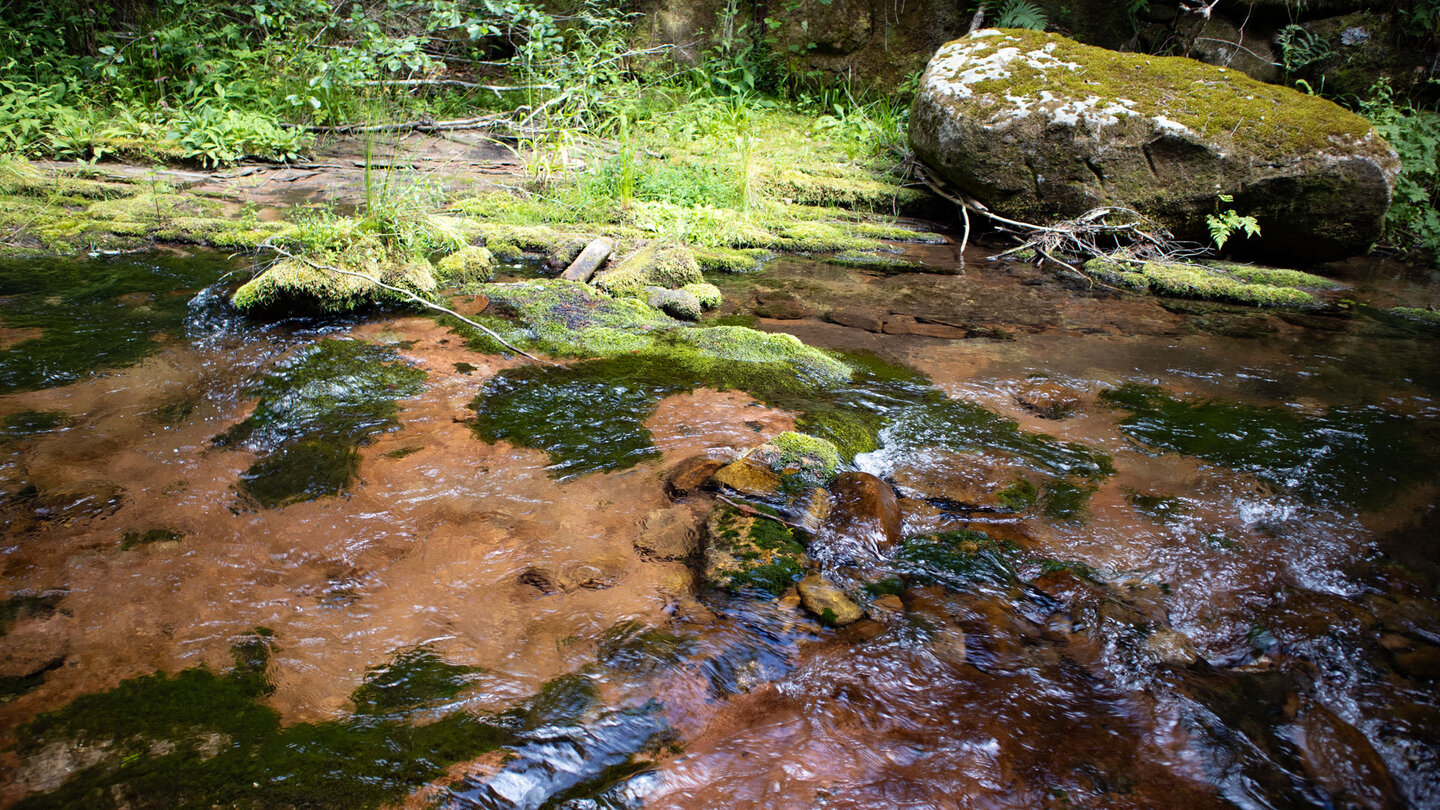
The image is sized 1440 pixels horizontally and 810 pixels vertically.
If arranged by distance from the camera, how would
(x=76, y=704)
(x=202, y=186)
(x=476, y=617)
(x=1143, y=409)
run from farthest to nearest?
1. (x=202, y=186)
2. (x=1143, y=409)
3. (x=476, y=617)
4. (x=76, y=704)

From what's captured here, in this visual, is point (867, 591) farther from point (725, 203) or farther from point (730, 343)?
point (725, 203)

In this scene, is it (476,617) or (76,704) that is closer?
(76,704)

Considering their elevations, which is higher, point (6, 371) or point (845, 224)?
point (845, 224)

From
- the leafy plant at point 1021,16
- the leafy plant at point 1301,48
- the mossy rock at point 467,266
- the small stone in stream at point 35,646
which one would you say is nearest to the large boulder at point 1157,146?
the leafy plant at point 1021,16

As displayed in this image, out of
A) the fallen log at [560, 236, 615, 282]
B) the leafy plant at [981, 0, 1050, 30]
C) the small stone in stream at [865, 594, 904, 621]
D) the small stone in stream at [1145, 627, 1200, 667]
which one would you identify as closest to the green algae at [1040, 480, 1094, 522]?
the small stone in stream at [1145, 627, 1200, 667]

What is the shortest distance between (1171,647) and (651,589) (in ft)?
5.42

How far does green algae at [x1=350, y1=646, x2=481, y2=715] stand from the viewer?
1.94 m

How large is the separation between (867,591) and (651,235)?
4.59 metres

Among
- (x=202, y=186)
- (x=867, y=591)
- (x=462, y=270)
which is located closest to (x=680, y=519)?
(x=867, y=591)

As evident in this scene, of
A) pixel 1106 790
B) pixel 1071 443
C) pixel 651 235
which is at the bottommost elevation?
pixel 1106 790

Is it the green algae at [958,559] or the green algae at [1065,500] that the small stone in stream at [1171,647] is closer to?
the green algae at [958,559]

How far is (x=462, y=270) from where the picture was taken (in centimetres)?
529

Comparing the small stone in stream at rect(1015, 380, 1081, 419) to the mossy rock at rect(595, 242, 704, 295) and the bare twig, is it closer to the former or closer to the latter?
the bare twig

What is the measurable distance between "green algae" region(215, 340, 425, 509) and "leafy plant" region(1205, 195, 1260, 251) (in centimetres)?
643
